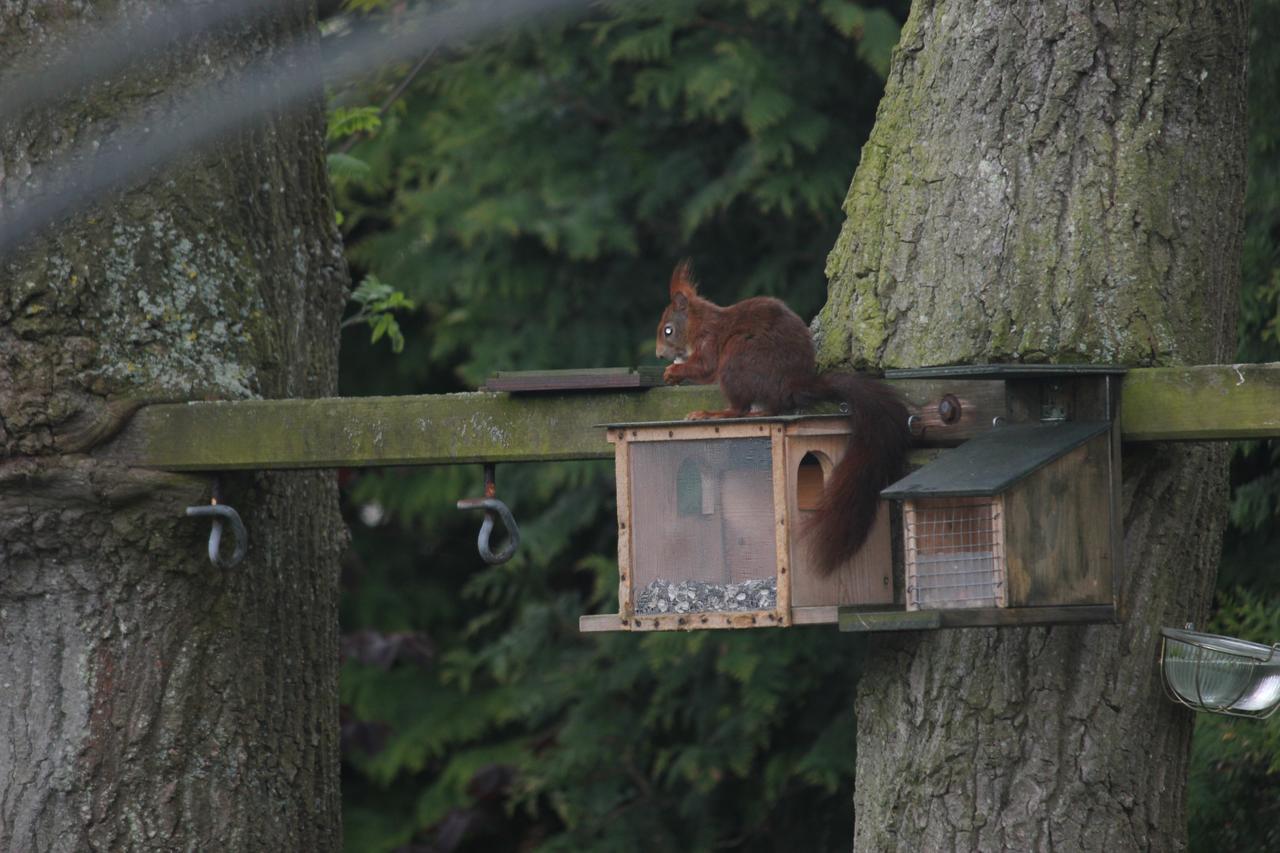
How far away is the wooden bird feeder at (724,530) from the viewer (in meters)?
2.20

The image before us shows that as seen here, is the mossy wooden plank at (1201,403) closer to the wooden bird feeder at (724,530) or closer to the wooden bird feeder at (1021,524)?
the wooden bird feeder at (1021,524)

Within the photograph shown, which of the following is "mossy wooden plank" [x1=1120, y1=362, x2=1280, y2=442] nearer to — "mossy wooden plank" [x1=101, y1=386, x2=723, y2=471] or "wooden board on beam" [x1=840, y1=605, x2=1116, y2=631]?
"wooden board on beam" [x1=840, y1=605, x2=1116, y2=631]

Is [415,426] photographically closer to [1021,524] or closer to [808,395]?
[808,395]

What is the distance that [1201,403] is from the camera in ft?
6.86

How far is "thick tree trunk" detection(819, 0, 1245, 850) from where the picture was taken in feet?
7.56

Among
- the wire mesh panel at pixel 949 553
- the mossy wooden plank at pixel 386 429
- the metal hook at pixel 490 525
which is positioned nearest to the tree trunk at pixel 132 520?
the mossy wooden plank at pixel 386 429

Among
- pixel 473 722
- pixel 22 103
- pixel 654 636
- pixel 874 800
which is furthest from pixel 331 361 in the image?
pixel 473 722

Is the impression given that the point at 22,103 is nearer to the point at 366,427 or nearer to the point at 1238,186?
the point at 366,427

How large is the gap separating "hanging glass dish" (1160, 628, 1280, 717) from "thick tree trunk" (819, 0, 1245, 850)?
76mm

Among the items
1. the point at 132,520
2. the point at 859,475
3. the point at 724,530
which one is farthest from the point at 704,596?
the point at 132,520

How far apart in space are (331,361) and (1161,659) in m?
1.62

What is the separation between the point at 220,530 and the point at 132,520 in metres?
0.16

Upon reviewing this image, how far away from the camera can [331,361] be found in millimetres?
2945

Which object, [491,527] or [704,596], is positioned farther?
[491,527]
